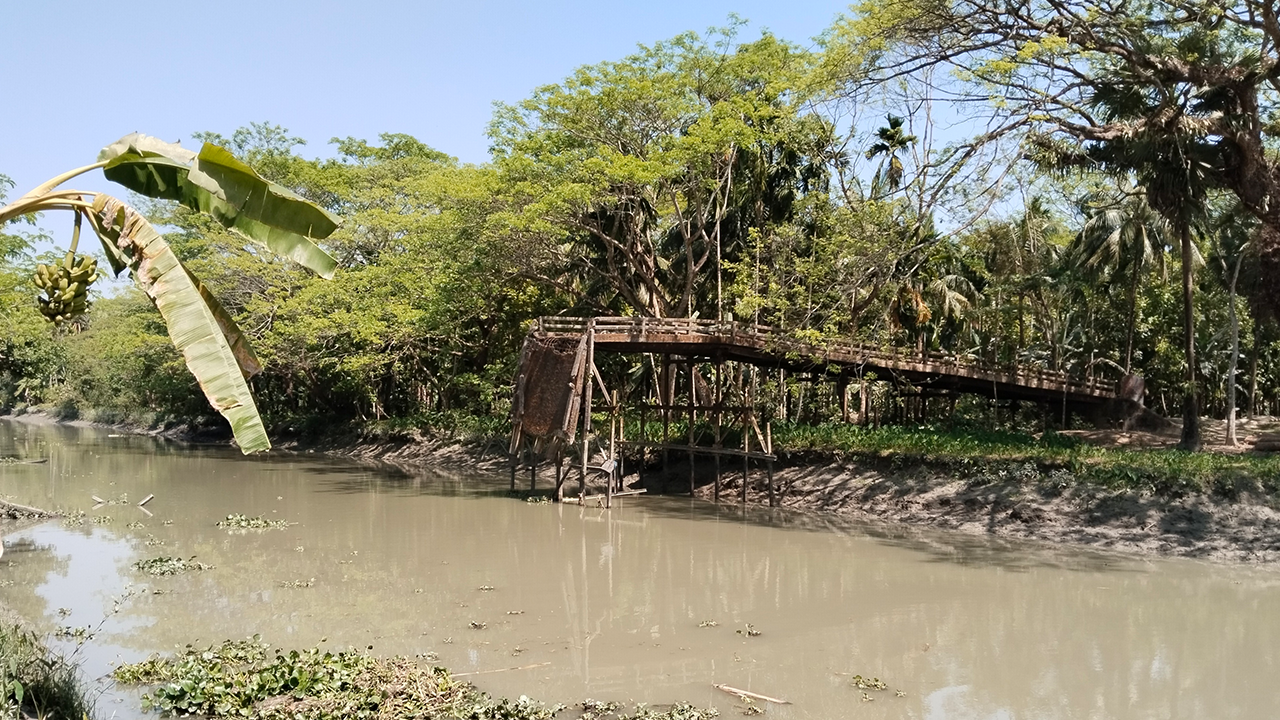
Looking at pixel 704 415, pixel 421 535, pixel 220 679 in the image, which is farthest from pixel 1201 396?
pixel 220 679

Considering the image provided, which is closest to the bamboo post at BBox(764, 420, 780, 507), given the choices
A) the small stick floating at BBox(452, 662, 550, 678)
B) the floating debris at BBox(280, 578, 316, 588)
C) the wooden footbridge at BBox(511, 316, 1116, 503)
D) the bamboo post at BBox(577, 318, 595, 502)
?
the wooden footbridge at BBox(511, 316, 1116, 503)

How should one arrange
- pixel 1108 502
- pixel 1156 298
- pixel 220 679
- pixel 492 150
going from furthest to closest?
pixel 1156 298 → pixel 492 150 → pixel 1108 502 → pixel 220 679

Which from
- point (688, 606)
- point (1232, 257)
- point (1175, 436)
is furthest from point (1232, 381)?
point (688, 606)

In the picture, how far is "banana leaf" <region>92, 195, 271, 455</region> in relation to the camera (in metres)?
5.46

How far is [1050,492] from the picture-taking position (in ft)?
61.5

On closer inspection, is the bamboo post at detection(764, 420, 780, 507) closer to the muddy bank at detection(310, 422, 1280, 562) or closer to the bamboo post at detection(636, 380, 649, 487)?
the muddy bank at detection(310, 422, 1280, 562)

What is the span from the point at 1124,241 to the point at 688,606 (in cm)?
2029

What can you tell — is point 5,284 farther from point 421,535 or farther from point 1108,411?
point 1108,411

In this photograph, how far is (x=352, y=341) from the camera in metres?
33.5

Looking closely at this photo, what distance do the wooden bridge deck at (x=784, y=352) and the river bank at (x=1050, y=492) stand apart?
2.05m

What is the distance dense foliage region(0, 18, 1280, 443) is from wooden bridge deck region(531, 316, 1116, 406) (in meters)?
0.87

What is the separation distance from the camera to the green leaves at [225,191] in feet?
19.5

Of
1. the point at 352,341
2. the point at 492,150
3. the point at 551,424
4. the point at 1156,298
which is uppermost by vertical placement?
the point at 492,150

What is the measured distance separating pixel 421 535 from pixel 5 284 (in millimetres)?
9827
